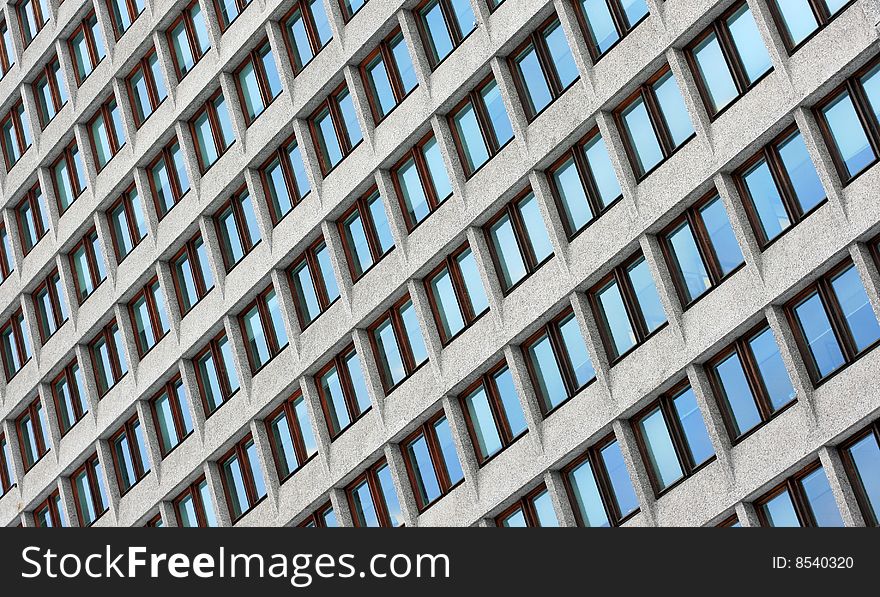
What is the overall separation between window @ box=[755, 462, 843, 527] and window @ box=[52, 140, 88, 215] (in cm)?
2725

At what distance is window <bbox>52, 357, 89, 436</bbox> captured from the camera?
57688mm

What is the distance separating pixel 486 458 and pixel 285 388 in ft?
23.2

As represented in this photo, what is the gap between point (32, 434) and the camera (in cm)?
5956

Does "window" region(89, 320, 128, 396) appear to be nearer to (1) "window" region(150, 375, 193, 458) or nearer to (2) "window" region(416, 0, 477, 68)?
(1) "window" region(150, 375, 193, 458)

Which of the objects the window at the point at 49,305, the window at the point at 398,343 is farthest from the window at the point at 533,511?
the window at the point at 49,305

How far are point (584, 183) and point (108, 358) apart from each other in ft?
63.1

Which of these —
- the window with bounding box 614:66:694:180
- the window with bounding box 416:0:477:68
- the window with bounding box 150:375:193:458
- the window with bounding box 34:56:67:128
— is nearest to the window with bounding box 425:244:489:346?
the window with bounding box 416:0:477:68

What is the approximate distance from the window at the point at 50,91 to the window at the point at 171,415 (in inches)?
426

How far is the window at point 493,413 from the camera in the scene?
44250 mm

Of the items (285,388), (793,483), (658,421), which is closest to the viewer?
(793,483)

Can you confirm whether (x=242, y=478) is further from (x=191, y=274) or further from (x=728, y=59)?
(x=728, y=59)
